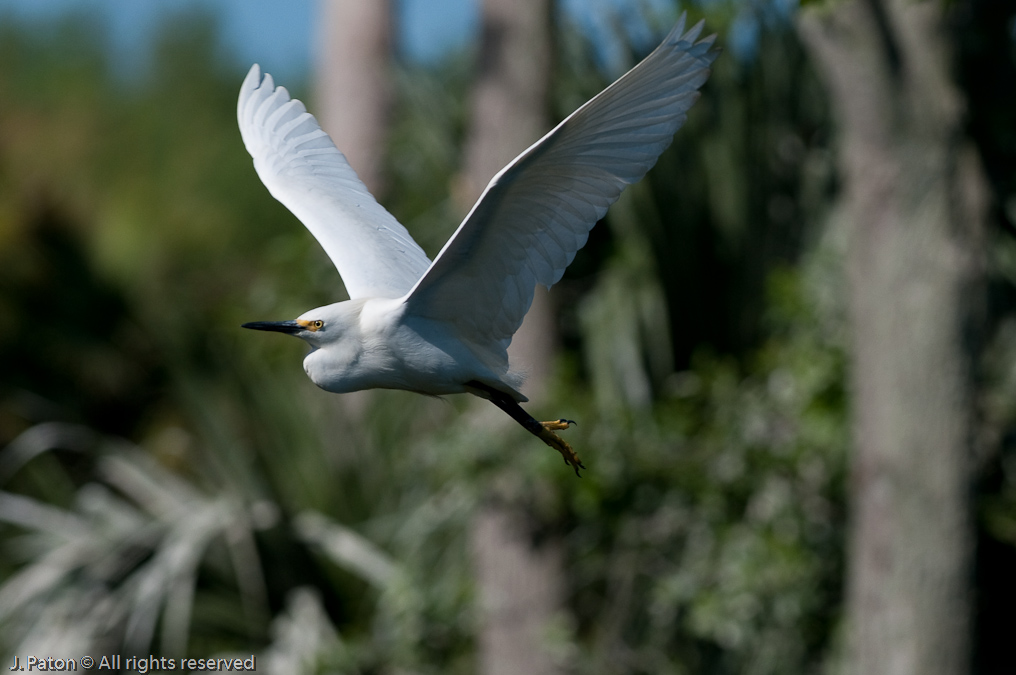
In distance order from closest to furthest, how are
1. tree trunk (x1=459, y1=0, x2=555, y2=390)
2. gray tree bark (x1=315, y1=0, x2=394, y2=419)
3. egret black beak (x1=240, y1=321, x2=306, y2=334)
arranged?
egret black beak (x1=240, y1=321, x2=306, y2=334)
tree trunk (x1=459, y1=0, x2=555, y2=390)
gray tree bark (x1=315, y1=0, x2=394, y2=419)

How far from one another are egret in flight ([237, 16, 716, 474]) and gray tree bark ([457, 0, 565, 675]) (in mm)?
1956

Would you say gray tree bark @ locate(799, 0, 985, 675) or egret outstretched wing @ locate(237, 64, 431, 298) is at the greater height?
egret outstretched wing @ locate(237, 64, 431, 298)

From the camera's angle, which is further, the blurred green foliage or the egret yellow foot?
the blurred green foliage

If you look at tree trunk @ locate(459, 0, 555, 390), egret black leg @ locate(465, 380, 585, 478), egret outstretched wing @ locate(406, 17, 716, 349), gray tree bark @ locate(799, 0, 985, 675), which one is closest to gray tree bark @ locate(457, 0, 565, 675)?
tree trunk @ locate(459, 0, 555, 390)

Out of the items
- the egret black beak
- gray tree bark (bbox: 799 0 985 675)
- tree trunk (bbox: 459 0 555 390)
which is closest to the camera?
the egret black beak

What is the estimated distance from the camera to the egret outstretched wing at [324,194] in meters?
2.69

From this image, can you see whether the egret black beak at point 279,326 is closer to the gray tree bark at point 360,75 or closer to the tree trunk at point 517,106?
the tree trunk at point 517,106

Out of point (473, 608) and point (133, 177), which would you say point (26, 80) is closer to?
point (133, 177)

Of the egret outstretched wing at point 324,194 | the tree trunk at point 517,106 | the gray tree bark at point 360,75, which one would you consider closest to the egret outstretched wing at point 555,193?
the egret outstretched wing at point 324,194

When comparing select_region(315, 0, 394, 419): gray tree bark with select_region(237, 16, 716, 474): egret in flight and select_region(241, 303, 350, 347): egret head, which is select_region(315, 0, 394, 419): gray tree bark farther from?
select_region(241, 303, 350, 347): egret head

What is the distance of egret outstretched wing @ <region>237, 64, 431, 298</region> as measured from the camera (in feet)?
8.81

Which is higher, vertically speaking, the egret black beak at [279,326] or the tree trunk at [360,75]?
the tree trunk at [360,75]

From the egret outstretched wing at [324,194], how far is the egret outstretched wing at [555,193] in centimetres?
33

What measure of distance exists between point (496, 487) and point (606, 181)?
2.63 m
